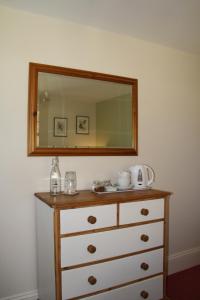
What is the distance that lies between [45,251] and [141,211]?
0.76m

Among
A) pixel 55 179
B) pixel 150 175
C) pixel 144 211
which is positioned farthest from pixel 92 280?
pixel 150 175

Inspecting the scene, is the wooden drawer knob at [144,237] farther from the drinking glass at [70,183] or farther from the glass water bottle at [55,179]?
the glass water bottle at [55,179]

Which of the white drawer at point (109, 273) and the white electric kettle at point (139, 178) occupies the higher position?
the white electric kettle at point (139, 178)

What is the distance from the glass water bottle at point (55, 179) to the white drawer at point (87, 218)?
1.17 feet

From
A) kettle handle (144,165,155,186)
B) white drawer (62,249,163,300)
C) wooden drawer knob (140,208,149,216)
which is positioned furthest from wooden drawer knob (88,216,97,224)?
kettle handle (144,165,155,186)

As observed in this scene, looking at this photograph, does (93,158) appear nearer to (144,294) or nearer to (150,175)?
(150,175)

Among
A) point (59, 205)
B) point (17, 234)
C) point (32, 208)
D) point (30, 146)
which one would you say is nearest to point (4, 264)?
point (17, 234)

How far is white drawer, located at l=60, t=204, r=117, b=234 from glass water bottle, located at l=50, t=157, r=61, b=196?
1.17ft

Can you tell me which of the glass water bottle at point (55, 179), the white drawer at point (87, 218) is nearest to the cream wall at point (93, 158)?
the glass water bottle at point (55, 179)

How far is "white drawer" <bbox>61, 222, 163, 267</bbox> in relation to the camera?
5.38ft

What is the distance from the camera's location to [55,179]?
2000mm

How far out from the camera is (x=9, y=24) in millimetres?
1941

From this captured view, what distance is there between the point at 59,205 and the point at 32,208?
550 millimetres

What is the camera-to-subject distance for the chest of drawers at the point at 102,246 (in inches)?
64.0
